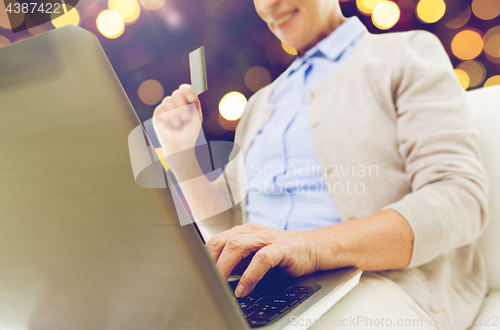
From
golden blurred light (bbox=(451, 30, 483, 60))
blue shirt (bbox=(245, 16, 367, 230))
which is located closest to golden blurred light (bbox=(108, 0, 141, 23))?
blue shirt (bbox=(245, 16, 367, 230))

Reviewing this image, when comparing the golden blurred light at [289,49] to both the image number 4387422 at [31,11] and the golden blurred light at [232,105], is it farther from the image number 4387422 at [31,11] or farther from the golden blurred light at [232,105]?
the image number 4387422 at [31,11]

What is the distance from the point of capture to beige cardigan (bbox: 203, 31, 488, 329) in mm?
396

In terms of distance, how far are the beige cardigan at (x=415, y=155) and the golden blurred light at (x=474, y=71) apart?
15.5 inches

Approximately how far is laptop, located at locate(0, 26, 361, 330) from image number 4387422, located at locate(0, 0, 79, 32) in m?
1.23

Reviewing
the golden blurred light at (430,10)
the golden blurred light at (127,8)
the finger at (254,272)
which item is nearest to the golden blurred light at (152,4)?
the golden blurred light at (127,8)

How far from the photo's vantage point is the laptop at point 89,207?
12cm

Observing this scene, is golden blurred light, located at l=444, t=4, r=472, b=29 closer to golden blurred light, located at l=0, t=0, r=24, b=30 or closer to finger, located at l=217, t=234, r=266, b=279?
finger, located at l=217, t=234, r=266, b=279

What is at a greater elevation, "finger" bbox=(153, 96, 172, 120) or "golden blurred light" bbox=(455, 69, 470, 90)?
"finger" bbox=(153, 96, 172, 120)

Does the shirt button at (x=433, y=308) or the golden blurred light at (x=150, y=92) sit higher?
the golden blurred light at (x=150, y=92)

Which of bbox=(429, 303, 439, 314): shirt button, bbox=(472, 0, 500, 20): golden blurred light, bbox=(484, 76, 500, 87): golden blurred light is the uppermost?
bbox=(472, 0, 500, 20): golden blurred light

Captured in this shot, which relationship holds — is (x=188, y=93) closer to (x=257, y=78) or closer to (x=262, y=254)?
(x=262, y=254)

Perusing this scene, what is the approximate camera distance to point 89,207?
0.14m
